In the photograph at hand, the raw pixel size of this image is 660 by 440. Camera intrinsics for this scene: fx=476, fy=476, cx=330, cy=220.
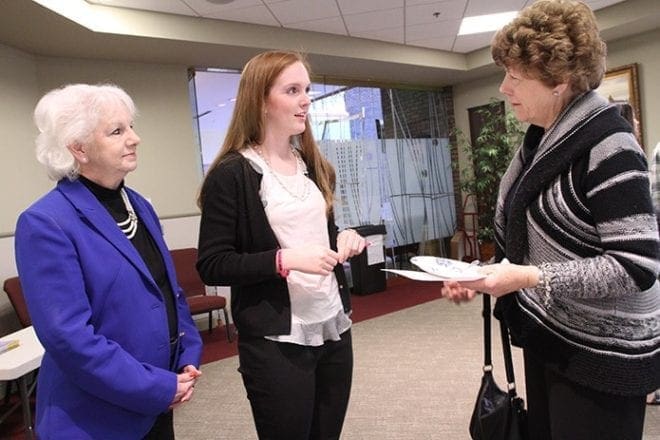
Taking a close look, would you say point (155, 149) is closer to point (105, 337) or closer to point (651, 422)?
point (105, 337)

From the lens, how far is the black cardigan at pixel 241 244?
1.30 meters

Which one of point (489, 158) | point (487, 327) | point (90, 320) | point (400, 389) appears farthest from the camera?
point (489, 158)


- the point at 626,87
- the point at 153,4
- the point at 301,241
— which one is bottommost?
the point at 301,241

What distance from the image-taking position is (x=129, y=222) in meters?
1.35

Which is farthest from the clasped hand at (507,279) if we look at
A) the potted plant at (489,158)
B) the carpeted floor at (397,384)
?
the potted plant at (489,158)

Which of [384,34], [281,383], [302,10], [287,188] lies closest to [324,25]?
[302,10]

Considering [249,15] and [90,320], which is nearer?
[90,320]

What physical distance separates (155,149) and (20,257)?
4.01 meters

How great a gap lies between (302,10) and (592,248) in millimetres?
3947

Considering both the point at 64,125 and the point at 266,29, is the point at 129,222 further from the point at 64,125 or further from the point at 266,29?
the point at 266,29

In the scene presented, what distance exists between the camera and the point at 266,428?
4.39 feet

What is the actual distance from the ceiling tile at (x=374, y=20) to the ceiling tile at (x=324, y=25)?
8 centimetres

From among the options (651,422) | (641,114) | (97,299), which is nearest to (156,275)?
(97,299)

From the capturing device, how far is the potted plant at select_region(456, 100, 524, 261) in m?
6.41
